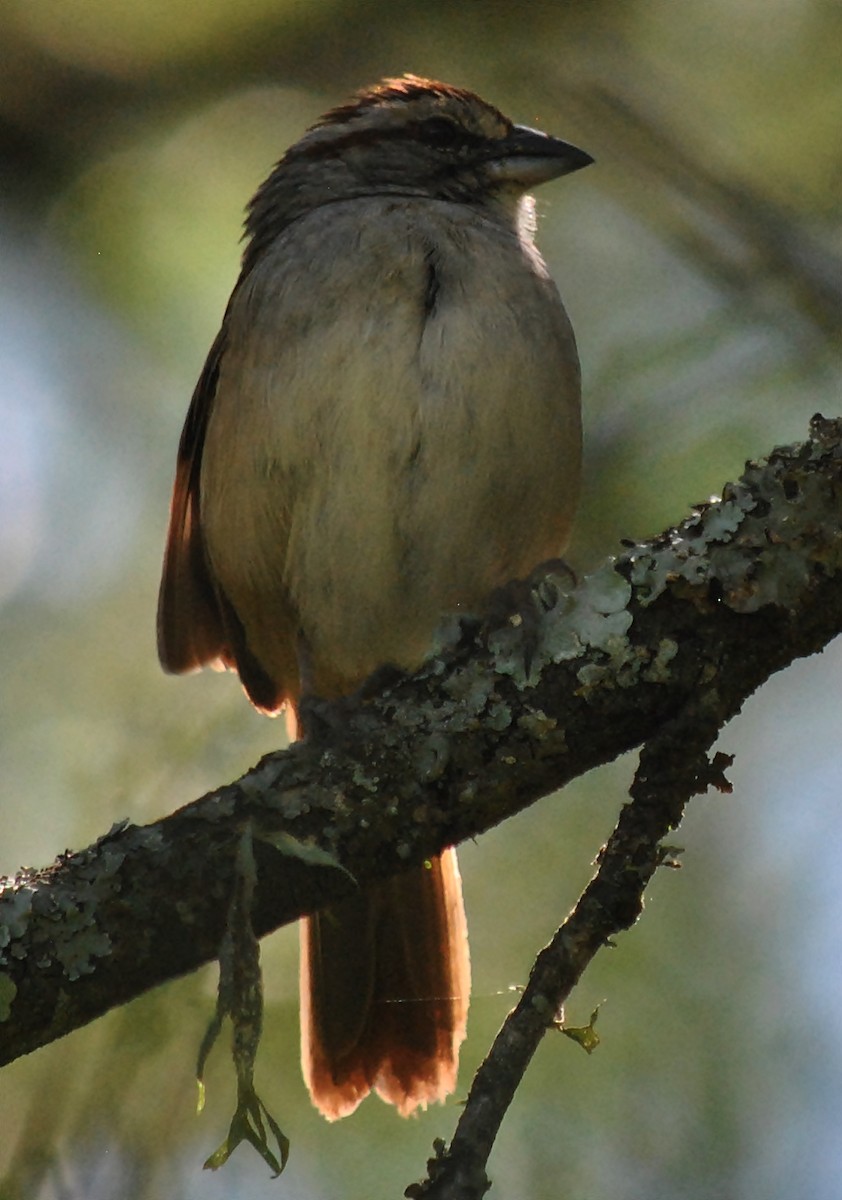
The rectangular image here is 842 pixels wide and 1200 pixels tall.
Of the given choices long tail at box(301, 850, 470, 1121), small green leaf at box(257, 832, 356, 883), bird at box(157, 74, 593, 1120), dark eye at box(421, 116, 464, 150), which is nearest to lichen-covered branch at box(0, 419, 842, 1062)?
small green leaf at box(257, 832, 356, 883)

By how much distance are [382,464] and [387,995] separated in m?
1.69

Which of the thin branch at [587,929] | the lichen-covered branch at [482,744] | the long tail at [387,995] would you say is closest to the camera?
the thin branch at [587,929]

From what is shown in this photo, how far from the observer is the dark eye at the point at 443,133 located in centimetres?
525

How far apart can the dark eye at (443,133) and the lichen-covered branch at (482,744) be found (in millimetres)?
2378

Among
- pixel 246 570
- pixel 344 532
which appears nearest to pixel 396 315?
pixel 344 532

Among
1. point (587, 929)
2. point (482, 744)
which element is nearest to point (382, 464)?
point (482, 744)

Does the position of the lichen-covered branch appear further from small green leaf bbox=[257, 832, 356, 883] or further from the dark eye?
the dark eye

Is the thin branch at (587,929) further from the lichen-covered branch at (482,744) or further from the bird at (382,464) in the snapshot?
the bird at (382,464)

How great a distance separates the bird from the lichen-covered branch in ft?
2.49

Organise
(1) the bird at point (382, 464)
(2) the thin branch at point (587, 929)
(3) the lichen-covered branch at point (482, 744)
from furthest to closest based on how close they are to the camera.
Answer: (1) the bird at point (382, 464), (3) the lichen-covered branch at point (482, 744), (2) the thin branch at point (587, 929)

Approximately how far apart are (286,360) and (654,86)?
4.78 feet

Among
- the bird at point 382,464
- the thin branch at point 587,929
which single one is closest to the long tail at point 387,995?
the bird at point 382,464

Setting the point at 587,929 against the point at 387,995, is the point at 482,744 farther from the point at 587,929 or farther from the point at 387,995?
the point at 387,995

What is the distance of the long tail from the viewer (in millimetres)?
4691
